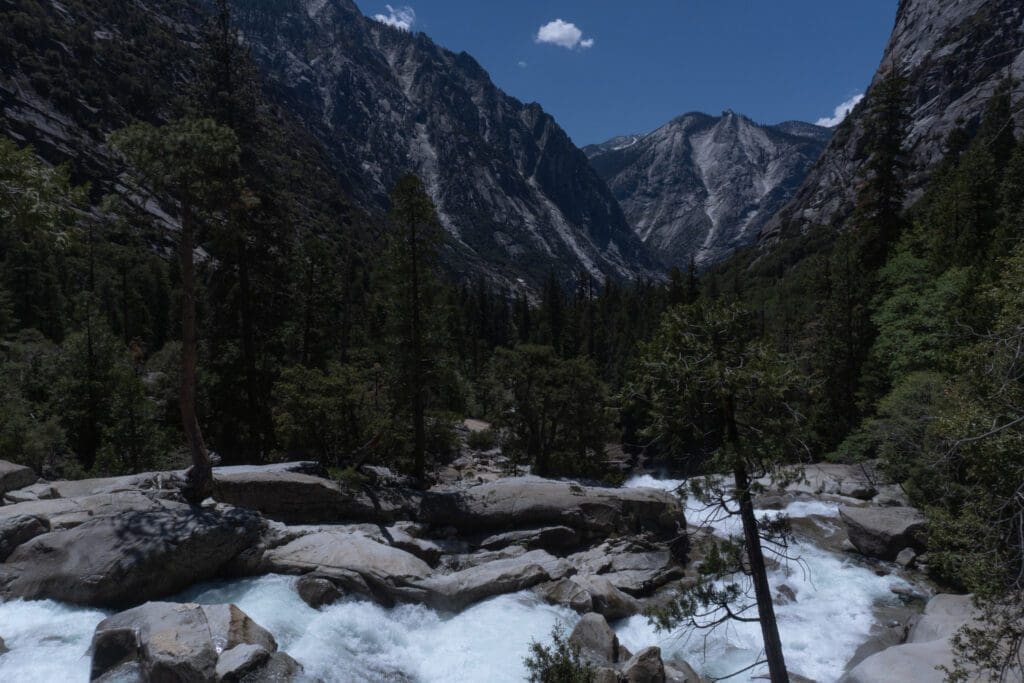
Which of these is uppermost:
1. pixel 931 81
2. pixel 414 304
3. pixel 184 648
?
pixel 931 81

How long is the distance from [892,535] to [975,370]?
46.7 feet

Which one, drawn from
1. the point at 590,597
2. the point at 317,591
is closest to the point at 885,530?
the point at 590,597

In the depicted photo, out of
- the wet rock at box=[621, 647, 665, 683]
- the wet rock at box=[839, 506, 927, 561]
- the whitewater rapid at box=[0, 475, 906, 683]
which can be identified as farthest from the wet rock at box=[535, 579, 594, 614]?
the wet rock at box=[839, 506, 927, 561]

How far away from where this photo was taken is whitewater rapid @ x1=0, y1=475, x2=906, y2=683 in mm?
10547

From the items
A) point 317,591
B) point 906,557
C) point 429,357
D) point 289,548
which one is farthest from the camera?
point 429,357

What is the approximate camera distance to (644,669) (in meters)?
11.8

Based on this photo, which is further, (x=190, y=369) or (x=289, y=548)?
(x=289, y=548)

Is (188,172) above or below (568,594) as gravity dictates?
above

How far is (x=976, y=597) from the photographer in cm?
711

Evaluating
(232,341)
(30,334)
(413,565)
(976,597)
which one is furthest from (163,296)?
(976,597)

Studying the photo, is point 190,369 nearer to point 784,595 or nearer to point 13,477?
point 13,477

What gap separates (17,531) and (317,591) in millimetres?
6771

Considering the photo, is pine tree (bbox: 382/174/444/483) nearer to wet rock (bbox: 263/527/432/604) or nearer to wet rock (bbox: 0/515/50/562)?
wet rock (bbox: 263/527/432/604)

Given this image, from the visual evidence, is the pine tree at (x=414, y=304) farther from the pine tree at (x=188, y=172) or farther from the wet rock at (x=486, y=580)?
the pine tree at (x=188, y=172)
